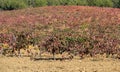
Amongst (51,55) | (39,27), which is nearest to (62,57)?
(51,55)

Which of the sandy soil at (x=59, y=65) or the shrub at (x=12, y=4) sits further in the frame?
the shrub at (x=12, y=4)

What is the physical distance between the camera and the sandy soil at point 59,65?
36.1ft

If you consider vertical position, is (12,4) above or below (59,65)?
below

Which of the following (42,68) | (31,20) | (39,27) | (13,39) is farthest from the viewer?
(31,20)

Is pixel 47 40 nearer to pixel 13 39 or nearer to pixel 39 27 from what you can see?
pixel 13 39

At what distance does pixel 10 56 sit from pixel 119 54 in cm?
384

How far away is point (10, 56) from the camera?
46.4 ft

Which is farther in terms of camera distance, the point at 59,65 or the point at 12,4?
the point at 12,4

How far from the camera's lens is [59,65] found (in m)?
11.9

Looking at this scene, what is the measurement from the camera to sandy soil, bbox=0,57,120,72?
1101cm

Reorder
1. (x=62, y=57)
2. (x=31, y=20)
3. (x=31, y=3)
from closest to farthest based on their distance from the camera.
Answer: (x=62, y=57) → (x=31, y=20) → (x=31, y=3)

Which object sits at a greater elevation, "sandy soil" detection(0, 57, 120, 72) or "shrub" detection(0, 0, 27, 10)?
"sandy soil" detection(0, 57, 120, 72)

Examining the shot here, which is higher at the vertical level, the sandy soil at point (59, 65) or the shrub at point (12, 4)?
the sandy soil at point (59, 65)

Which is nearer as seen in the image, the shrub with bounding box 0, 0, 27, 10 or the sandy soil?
the sandy soil
